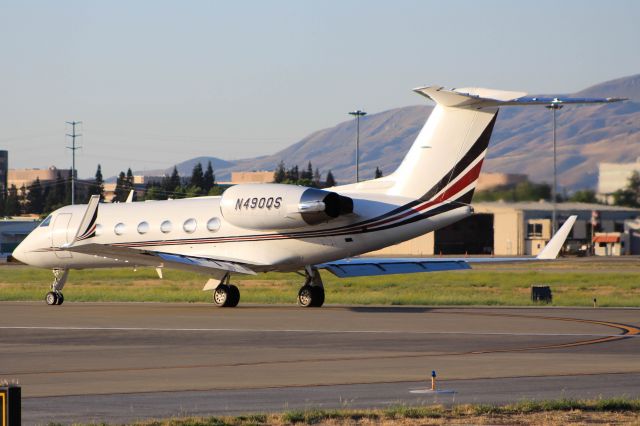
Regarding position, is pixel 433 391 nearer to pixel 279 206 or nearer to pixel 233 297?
pixel 279 206

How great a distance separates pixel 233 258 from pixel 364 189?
4615 mm

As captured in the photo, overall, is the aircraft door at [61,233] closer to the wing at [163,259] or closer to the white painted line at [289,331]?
the wing at [163,259]

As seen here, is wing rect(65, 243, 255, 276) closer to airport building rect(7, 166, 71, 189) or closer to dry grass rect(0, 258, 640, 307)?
dry grass rect(0, 258, 640, 307)

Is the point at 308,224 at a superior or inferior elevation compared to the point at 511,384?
superior

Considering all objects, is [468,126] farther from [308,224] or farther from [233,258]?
[233,258]

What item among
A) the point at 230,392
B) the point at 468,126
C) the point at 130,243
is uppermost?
the point at 468,126

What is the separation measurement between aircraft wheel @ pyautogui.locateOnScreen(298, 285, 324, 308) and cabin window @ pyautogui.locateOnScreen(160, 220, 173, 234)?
15.6 feet

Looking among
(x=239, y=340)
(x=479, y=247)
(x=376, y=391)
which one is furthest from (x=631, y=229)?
(x=376, y=391)

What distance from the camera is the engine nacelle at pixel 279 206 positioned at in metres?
32.5

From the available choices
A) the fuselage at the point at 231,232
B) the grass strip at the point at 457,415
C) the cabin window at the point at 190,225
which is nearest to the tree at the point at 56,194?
the fuselage at the point at 231,232

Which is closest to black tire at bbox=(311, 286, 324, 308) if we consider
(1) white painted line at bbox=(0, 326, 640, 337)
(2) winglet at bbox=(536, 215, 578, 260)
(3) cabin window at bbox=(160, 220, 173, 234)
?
(3) cabin window at bbox=(160, 220, 173, 234)

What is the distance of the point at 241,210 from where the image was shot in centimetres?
3444

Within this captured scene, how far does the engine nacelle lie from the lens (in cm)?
3253

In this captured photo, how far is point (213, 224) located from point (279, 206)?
3256mm
